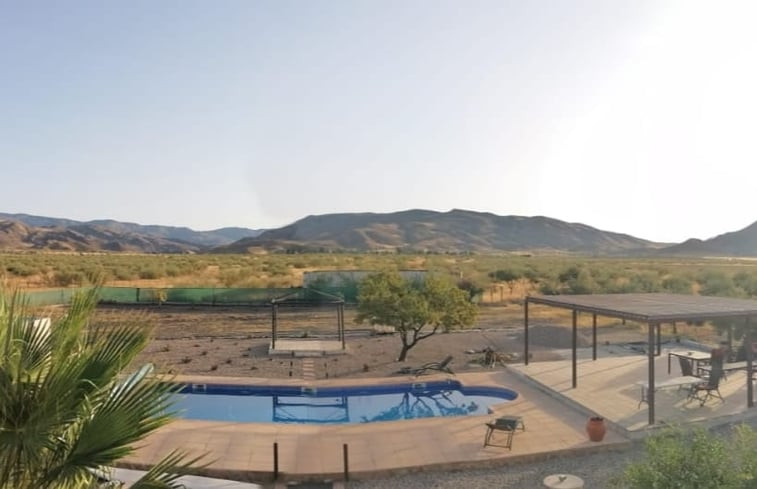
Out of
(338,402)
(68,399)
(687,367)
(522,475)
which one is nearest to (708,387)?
(687,367)

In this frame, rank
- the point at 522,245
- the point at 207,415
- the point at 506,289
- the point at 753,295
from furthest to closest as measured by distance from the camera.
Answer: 1. the point at 522,245
2. the point at 506,289
3. the point at 753,295
4. the point at 207,415

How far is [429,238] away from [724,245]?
60.3 metres

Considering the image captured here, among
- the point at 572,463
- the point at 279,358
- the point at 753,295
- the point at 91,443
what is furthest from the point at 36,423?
the point at 753,295

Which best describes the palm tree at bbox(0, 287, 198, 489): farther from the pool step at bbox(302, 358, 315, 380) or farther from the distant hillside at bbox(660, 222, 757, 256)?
the distant hillside at bbox(660, 222, 757, 256)

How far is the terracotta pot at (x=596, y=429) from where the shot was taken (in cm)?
1053

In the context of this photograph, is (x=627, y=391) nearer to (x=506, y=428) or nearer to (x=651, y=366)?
(x=651, y=366)

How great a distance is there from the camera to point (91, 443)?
3318mm

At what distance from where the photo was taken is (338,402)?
14.8m

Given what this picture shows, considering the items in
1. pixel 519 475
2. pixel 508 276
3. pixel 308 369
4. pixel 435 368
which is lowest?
pixel 519 475

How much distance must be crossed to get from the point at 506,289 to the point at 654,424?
28811mm

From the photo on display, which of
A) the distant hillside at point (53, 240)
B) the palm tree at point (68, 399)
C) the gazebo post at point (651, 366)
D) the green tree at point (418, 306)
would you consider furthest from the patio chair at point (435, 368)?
the distant hillside at point (53, 240)

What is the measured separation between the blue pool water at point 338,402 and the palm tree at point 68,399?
34.3ft

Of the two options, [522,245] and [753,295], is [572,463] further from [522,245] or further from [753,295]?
[522,245]

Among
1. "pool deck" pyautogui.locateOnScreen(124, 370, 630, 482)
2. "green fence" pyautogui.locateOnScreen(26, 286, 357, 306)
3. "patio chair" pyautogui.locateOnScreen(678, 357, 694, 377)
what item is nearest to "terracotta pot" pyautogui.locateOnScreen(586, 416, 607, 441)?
"pool deck" pyautogui.locateOnScreen(124, 370, 630, 482)
